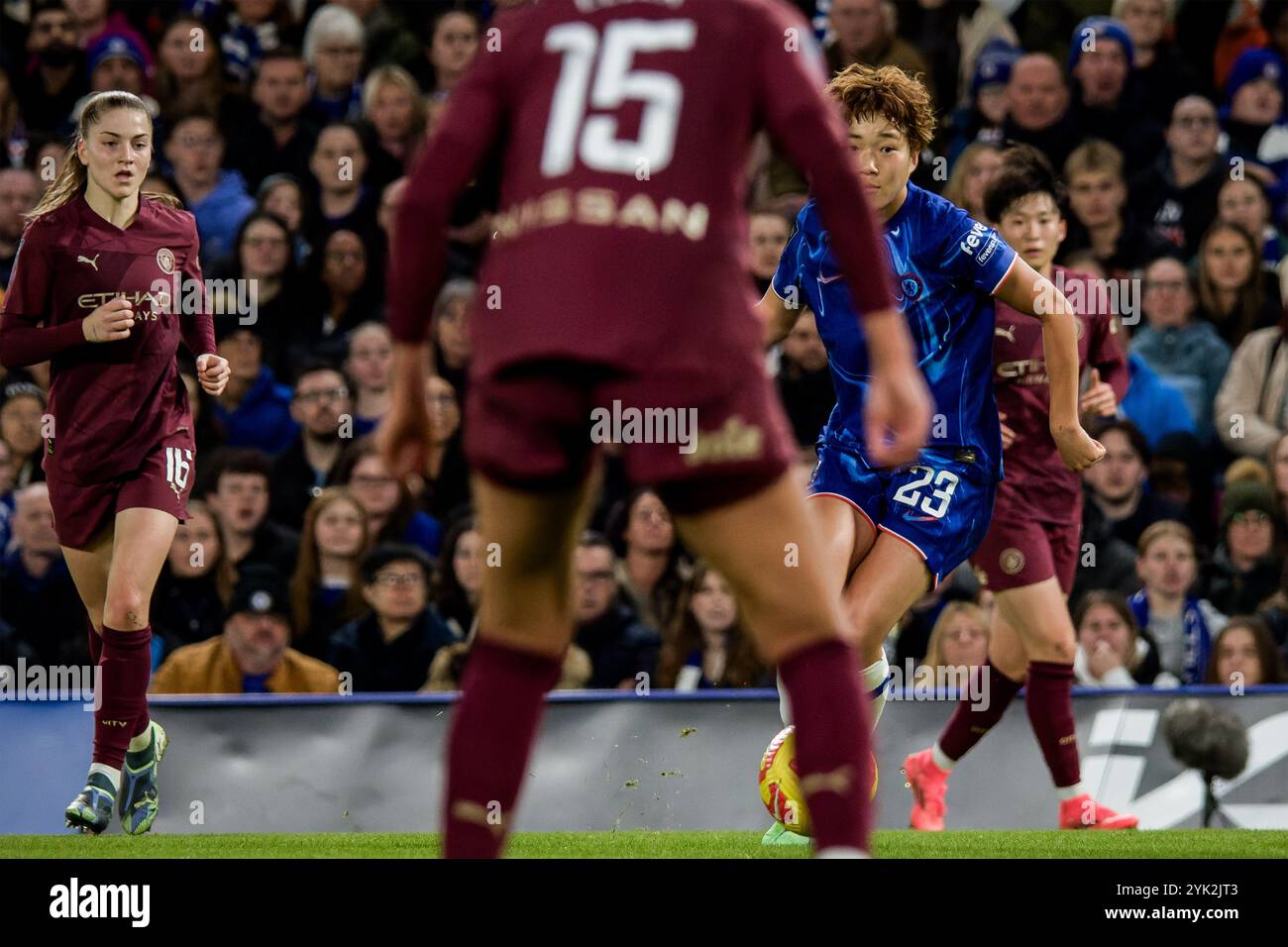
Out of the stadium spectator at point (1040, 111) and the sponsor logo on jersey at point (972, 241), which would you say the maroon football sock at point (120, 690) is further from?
the stadium spectator at point (1040, 111)

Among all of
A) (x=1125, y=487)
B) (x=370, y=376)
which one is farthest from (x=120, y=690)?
(x=1125, y=487)

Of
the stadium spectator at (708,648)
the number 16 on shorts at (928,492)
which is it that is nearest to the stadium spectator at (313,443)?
the stadium spectator at (708,648)

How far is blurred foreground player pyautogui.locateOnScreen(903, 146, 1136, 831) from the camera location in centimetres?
752

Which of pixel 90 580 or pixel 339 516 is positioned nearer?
pixel 90 580

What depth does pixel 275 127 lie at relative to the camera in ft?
39.5

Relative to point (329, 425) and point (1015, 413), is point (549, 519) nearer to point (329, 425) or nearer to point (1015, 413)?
point (1015, 413)

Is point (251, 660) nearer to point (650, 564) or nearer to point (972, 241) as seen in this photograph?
point (650, 564)

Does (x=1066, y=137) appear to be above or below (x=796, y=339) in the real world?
above

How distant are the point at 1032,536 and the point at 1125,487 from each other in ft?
8.47

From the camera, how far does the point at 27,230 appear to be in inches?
272

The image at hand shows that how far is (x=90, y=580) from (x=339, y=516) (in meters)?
2.83

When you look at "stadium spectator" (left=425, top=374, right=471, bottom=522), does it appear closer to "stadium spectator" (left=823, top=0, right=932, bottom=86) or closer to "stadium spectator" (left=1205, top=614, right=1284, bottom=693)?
"stadium spectator" (left=823, top=0, right=932, bottom=86)

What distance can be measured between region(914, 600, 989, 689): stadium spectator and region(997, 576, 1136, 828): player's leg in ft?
4.93
